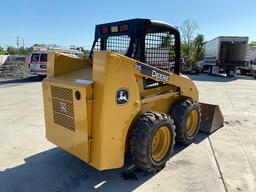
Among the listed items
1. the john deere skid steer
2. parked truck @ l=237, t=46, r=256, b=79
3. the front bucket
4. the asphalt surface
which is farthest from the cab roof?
parked truck @ l=237, t=46, r=256, b=79

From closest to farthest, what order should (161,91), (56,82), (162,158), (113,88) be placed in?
(113,88) < (56,82) < (162,158) < (161,91)

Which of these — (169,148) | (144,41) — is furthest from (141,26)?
(169,148)

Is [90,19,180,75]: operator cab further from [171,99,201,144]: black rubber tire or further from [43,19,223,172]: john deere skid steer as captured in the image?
[171,99,201,144]: black rubber tire

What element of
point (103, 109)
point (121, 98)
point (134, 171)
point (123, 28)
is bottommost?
point (134, 171)

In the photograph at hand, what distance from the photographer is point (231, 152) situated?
5031 mm

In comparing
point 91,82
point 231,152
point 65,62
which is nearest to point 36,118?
point 65,62

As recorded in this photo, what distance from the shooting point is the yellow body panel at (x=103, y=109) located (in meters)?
3.32

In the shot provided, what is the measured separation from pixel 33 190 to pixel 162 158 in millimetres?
1897

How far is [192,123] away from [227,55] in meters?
23.4

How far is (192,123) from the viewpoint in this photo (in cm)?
546

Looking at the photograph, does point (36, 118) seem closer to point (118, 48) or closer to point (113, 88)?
point (118, 48)

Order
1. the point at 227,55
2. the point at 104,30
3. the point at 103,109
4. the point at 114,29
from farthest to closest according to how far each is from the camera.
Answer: the point at 227,55 → the point at 104,30 → the point at 114,29 → the point at 103,109

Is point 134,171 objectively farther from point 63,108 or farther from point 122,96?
point 63,108

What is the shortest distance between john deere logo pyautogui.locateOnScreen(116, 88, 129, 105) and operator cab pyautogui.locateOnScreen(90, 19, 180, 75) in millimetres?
673
